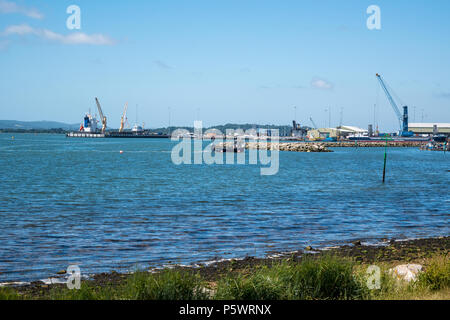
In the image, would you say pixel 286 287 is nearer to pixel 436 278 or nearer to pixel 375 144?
pixel 436 278

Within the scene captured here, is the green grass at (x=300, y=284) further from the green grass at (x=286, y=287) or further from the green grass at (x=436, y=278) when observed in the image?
the green grass at (x=436, y=278)

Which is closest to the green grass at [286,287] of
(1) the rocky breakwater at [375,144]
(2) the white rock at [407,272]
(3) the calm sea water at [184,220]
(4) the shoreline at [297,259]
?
(2) the white rock at [407,272]

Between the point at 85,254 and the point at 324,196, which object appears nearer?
the point at 85,254

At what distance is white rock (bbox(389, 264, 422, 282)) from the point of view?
11.1 metres

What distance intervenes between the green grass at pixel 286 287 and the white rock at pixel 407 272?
550mm

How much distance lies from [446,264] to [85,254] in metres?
11.2

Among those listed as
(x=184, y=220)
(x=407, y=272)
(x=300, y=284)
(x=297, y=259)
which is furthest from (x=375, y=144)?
(x=300, y=284)

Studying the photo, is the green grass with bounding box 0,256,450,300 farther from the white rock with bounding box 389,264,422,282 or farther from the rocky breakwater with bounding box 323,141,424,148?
the rocky breakwater with bounding box 323,141,424,148

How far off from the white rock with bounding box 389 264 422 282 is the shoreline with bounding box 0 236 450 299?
3.52ft

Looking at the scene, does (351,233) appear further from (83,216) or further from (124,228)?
(83,216)

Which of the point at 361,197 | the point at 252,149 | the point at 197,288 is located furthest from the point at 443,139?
the point at 197,288

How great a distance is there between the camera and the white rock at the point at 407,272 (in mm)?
11136

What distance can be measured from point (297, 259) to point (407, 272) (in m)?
4.05

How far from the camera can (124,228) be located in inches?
822
